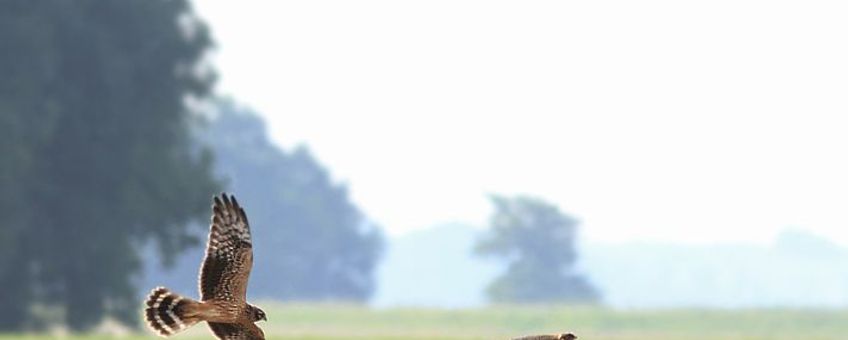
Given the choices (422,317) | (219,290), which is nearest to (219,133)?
(422,317)

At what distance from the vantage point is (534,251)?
170m

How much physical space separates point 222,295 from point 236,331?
46 centimetres

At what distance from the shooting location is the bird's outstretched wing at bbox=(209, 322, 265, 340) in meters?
8.86

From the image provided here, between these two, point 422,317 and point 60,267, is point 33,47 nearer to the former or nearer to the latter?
point 60,267

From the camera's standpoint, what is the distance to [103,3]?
6181cm

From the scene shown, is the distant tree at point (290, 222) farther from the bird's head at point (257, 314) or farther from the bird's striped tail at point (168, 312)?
the bird's head at point (257, 314)

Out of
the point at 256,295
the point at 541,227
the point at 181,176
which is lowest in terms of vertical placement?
the point at 181,176

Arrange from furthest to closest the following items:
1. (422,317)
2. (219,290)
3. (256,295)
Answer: (256,295) < (422,317) < (219,290)

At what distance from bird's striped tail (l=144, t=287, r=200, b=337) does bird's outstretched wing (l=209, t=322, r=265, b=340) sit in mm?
180

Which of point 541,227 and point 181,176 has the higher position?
point 541,227

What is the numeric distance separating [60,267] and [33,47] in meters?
7.55

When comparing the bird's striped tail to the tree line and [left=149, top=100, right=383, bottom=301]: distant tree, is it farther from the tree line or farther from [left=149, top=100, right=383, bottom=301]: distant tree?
[left=149, top=100, right=383, bottom=301]: distant tree

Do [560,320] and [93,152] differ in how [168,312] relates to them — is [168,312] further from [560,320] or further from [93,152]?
[560,320]

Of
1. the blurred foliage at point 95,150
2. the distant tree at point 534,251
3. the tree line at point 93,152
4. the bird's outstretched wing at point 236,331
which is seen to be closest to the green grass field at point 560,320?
the tree line at point 93,152
